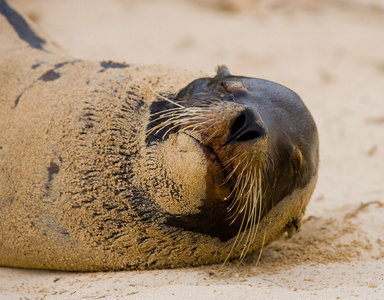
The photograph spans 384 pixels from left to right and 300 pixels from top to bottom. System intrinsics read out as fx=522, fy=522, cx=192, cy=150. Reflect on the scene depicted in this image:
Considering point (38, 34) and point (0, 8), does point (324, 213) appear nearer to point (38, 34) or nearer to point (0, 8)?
point (38, 34)

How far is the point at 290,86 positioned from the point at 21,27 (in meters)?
3.69

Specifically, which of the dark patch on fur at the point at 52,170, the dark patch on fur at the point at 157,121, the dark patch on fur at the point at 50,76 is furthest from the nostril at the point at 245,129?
the dark patch on fur at the point at 50,76

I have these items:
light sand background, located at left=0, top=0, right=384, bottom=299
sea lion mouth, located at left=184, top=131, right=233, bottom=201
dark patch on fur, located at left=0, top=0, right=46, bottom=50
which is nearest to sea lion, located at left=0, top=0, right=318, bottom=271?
sea lion mouth, located at left=184, top=131, right=233, bottom=201

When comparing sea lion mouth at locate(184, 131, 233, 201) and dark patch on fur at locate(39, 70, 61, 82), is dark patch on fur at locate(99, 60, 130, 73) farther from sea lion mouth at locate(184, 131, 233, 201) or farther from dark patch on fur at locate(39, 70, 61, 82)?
sea lion mouth at locate(184, 131, 233, 201)

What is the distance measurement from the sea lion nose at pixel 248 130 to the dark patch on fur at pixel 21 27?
186 centimetres

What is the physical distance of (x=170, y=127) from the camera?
8.45ft

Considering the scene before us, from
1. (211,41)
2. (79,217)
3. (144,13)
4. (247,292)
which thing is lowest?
(247,292)

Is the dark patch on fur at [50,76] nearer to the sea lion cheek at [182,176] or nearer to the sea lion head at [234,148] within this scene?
the sea lion head at [234,148]

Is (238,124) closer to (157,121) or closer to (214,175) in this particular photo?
(214,175)

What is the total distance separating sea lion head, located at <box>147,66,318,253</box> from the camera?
2.32 meters

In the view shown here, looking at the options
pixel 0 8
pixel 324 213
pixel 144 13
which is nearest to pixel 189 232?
pixel 324 213

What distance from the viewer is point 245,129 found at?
228 cm

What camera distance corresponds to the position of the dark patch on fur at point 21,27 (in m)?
3.67

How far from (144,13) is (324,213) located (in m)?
5.90
